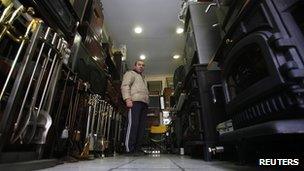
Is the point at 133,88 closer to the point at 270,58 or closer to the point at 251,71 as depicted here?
the point at 251,71

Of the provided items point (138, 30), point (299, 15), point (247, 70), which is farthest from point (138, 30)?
point (299, 15)

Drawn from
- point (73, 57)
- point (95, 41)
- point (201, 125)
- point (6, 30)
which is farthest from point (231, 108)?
point (95, 41)

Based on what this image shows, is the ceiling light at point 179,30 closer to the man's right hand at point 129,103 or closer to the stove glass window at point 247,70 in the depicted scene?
the man's right hand at point 129,103

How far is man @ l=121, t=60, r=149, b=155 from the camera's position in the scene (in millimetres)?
3268

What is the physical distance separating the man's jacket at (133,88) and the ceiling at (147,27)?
1858mm

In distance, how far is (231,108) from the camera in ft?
4.11

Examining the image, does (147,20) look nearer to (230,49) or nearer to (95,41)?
(95,41)

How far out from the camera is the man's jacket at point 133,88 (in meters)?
3.44

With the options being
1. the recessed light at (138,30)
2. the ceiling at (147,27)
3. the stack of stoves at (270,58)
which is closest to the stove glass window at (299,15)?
the stack of stoves at (270,58)

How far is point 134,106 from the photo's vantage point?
3.43 m

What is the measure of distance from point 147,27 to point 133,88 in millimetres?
2456

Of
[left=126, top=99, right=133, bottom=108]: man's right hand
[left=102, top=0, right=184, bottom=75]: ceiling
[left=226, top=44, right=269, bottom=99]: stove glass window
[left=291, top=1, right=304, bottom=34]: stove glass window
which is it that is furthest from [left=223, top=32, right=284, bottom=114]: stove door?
[left=102, top=0, right=184, bottom=75]: ceiling

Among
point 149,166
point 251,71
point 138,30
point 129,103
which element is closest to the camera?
point 251,71

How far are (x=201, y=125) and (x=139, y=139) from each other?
5.87 ft
